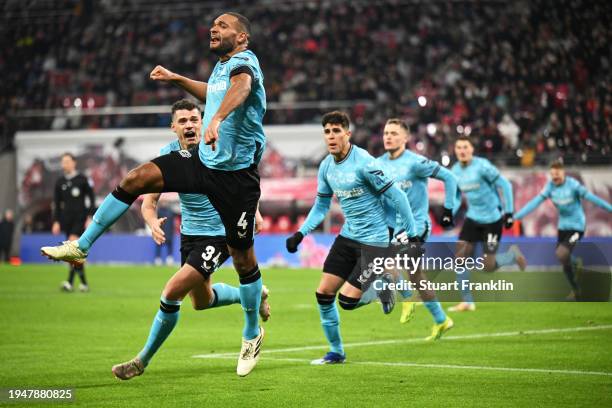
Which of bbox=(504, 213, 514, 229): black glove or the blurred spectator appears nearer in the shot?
bbox=(504, 213, 514, 229): black glove

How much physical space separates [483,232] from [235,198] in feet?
33.4

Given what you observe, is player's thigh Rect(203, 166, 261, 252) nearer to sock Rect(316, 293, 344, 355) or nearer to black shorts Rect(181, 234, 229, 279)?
black shorts Rect(181, 234, 229, 279)

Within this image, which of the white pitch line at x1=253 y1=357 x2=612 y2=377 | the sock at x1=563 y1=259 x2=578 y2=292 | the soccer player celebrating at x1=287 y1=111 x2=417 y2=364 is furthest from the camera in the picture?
the sock at x1=563 y1=259 x2=578 y2=292

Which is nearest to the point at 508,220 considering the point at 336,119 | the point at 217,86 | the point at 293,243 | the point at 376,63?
the point at 336,119

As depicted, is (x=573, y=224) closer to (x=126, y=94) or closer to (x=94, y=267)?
(x=94, y=267)

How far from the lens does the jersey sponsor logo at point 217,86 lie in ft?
25.9

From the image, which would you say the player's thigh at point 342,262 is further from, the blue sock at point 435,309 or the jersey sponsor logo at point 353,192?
the blue sock at point 435,309

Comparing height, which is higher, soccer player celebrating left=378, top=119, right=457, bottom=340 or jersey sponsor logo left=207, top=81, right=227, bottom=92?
jersey sponsor logo left=207, top=81, right=227, bottom=92

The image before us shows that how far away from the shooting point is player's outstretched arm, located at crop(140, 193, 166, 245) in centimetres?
893

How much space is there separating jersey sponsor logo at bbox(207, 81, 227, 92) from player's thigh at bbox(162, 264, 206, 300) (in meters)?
1.68

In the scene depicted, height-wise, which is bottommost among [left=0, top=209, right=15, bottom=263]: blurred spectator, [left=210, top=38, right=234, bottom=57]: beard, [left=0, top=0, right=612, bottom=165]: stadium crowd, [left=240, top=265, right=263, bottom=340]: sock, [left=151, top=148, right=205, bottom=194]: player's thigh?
[left=0, top=209, right=15, bottom=263]: blurred spectator

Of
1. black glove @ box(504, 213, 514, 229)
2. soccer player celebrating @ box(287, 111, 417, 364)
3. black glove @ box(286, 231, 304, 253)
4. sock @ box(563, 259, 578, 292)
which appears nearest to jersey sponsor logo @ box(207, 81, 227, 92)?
soccer player celebrating @ box(287, 111, 417, 364)

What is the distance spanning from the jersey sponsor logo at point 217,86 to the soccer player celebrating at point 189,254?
134cm

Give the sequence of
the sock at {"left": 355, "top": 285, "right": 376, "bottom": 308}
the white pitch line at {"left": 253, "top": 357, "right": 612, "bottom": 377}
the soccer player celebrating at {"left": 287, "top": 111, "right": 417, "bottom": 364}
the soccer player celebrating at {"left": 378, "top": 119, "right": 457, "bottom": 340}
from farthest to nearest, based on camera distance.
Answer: the soccer player celebrating at {"left": 378, "top": 119, "right": 457, "bottom": 340} < the sock at {"left": 355, "top": 285, "right": 376, "bottom": 308} < the soccer player celebrating at {"left": 287, "top": 111, "right": 417, "bottom": 364} < the white pitch line at {"left": 253, "top": 357, "right": 612, "bottom": 377}
